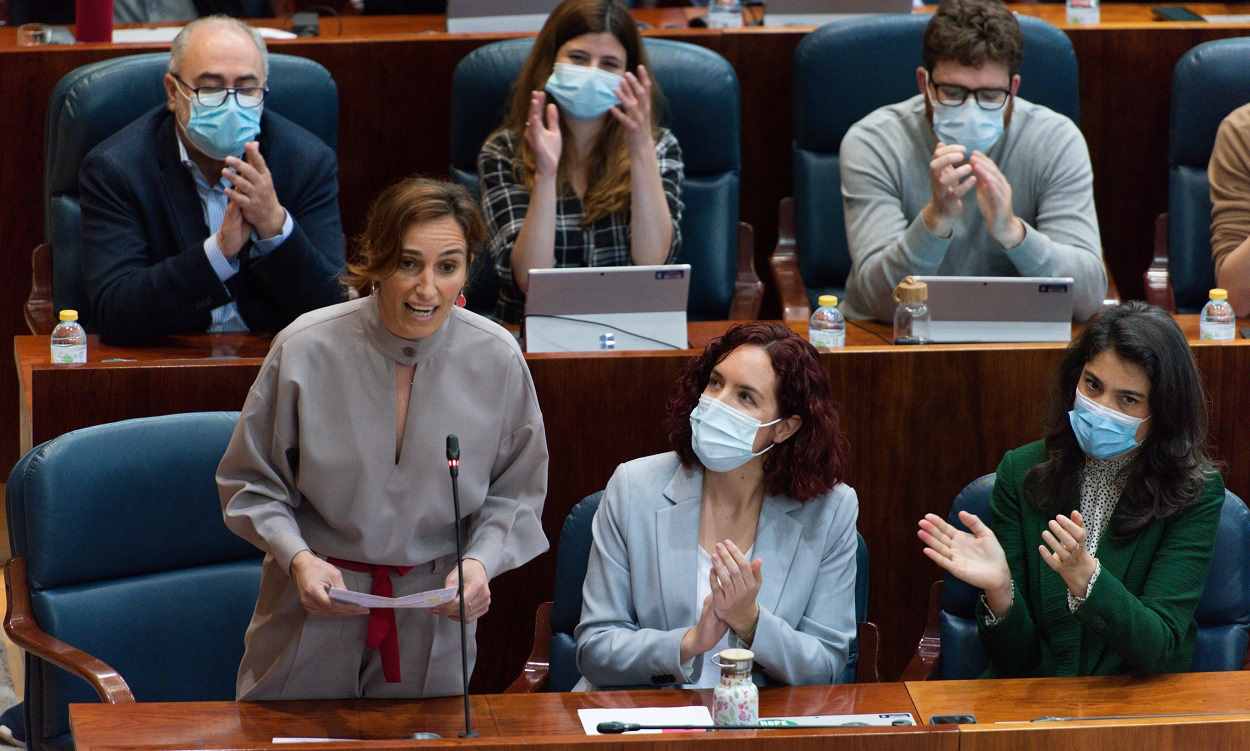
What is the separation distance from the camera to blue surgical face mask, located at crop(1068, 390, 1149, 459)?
267 centimetres

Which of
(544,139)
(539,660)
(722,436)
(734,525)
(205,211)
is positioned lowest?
(539,660)

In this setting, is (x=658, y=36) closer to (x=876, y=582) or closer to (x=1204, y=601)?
(x=876, y=582)

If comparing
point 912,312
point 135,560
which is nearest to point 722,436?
point 912,312

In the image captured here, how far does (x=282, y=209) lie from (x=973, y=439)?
1.22 m

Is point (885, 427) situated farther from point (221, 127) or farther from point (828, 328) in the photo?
point (221, 127)

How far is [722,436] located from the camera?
2.65 m

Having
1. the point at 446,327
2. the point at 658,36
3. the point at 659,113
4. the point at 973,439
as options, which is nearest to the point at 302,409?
the point at 446,327

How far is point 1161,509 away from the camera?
2.66m

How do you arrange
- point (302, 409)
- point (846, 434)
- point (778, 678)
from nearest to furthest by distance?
1. point (302, 409)
2. point (778, 678)
3. point (846, 434)

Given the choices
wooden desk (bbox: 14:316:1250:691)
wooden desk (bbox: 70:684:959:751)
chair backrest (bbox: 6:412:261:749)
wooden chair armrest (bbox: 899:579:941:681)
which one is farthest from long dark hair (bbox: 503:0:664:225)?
wooden desk (bbox: 70:684:959:751)

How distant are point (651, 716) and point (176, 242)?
1456mm

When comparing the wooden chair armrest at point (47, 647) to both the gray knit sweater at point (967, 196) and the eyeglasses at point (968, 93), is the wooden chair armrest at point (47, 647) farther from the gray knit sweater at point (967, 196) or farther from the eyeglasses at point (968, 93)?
the eyeglasses at point (968, 93)

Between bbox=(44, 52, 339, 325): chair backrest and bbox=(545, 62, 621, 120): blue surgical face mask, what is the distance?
0.47 metres

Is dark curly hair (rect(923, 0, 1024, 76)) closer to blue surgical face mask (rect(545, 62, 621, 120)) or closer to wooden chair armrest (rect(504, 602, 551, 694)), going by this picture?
blue surgical face mask (rect(545, 62, 621, 120))
